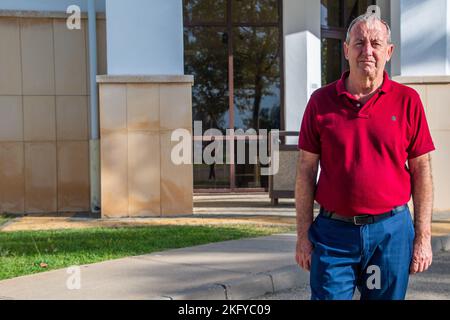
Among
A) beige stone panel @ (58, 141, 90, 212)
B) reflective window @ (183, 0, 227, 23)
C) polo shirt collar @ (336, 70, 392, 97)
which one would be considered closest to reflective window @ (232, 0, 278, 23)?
reflective window @ (183, 0, 227, 23)

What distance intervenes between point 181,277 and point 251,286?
63cm

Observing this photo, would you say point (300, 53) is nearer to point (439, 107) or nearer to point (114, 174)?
point (439, 107)

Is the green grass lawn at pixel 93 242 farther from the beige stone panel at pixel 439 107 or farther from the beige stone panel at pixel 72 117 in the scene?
the beige stone panel at pixel 439 107

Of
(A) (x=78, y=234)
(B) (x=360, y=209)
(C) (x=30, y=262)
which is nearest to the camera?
(B) (x=360, y=209)

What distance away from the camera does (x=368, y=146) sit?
10.7 ft

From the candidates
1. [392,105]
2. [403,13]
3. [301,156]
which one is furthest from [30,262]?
[403,13]

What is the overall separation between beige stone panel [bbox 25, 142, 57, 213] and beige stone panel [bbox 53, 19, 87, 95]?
3.52 ft

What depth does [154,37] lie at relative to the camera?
35.8 ft

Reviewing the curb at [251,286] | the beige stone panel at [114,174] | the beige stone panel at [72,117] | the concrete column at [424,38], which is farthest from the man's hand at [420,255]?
the beige stone panel at [72,117]

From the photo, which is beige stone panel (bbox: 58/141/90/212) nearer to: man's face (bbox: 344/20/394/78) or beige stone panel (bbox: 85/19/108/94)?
beige stone panel (bbox: 85/19/108/94)

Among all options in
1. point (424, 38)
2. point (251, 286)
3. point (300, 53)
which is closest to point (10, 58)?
point (300, 53)

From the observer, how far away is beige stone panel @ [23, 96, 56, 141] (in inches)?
479

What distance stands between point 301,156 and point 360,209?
0.45 meters
